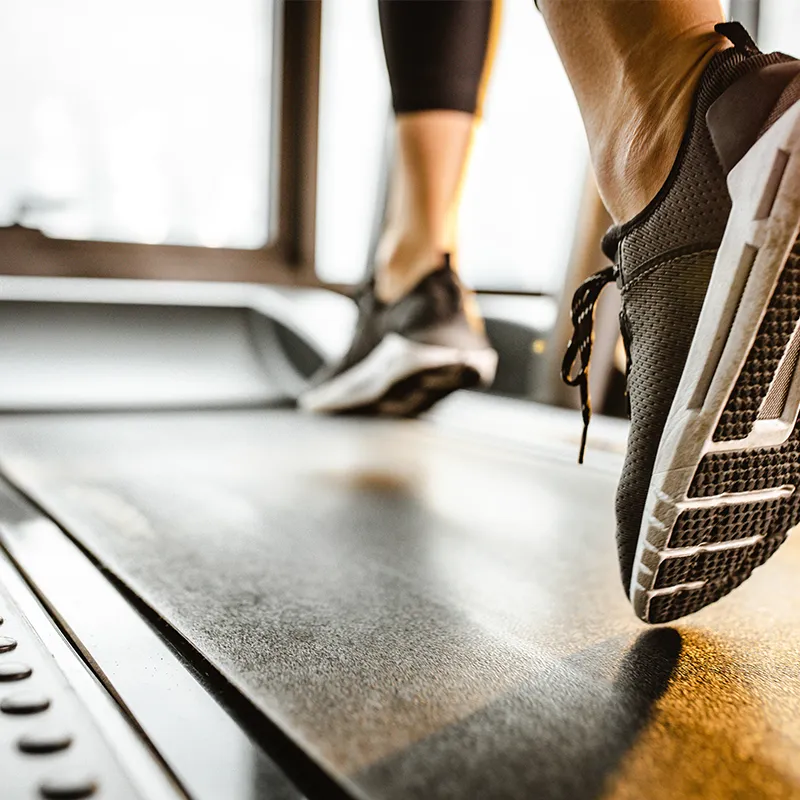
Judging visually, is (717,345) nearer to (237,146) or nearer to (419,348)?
(419,348)

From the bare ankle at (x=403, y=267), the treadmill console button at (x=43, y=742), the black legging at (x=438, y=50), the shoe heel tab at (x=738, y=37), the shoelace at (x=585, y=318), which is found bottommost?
the treadmill console button at (x=43, y=742)

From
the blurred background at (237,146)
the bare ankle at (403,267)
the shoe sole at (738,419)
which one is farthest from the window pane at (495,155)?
the shoe sole at (738,419)

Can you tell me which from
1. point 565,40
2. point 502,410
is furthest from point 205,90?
point 565,40

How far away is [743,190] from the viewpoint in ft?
1.71

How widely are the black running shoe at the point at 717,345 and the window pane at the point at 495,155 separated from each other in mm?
1395

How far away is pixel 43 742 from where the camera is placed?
0.44 m

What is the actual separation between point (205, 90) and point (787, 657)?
3.24m

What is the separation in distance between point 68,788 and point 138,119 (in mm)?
3190

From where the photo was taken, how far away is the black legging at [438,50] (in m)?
1.32

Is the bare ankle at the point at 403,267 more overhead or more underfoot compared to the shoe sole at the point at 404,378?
more overhead

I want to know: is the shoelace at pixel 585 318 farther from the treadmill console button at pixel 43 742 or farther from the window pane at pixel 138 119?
the window pane at pixel 138 119

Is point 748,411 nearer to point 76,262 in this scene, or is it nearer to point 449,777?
point 449,777

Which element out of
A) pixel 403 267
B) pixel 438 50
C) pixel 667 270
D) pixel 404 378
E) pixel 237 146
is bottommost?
pixel 404 378

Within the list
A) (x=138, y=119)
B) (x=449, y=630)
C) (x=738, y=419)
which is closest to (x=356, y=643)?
(x=449, y=630)
